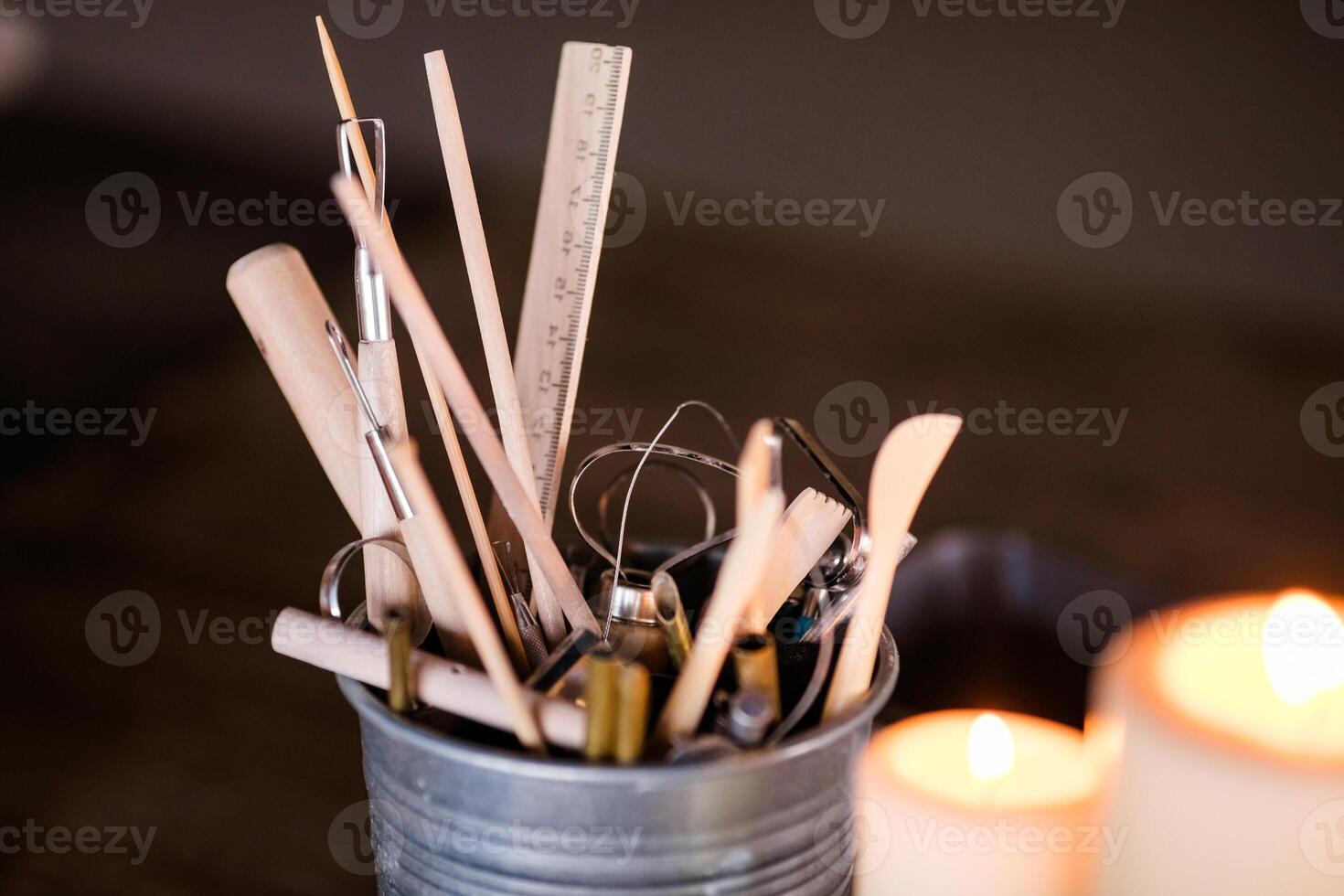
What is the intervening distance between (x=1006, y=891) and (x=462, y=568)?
6.2 inches

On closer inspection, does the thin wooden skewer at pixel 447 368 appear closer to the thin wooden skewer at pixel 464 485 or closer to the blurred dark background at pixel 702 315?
the thin wooden skewer at pixel 464 485

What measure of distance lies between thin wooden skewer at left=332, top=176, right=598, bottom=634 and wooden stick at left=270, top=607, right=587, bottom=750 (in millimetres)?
41

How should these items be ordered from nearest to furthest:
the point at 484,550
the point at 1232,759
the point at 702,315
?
the point at 1232,759
the point at 484,550
the point at 702,315

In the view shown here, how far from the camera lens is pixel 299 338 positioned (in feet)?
1.23

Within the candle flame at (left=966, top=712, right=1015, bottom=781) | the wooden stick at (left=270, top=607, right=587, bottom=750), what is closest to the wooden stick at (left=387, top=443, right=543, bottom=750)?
the wooden stick at (left=270, top=607, right=587, bottom=750)

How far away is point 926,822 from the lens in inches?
11.7

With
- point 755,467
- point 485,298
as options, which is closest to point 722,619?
point 755,467

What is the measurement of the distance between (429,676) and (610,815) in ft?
0.20

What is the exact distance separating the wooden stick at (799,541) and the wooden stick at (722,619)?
5cm

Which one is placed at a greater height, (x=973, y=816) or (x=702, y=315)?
(x=702, y=315)

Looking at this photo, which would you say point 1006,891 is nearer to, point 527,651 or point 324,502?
point 527,651

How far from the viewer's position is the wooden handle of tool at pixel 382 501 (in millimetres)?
354

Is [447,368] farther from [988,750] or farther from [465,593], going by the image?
[988,750]

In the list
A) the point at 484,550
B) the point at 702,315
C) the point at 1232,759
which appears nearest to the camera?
the point at 1232,759
